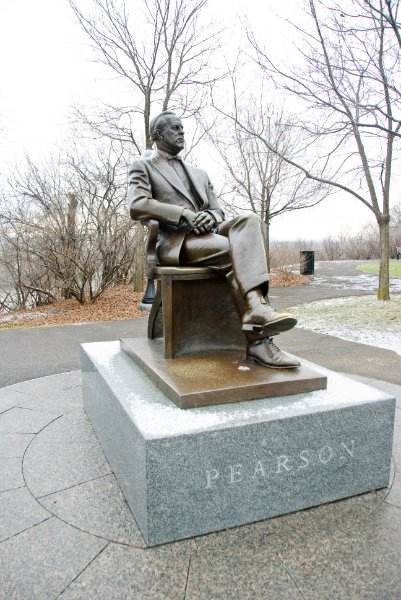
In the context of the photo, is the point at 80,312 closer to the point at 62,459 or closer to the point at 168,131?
the point at 168,131

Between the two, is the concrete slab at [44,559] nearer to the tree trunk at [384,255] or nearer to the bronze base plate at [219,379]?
the bronze base plate at [219,379]

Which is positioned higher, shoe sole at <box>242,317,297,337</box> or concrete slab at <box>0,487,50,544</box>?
shoe sole at <box>242,317,297,337</box>

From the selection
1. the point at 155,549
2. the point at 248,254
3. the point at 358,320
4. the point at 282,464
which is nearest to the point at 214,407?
the point at 282,464

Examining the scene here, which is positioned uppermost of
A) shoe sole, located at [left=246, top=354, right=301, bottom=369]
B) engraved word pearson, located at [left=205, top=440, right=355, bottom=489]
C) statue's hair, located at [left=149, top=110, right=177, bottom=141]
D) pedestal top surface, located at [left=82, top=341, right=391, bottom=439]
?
statue's hair, located at [left=149, top=110, right=177, bottom=141]

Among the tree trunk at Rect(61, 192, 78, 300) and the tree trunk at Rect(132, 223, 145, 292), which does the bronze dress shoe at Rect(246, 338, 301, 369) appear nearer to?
the tree trunk at Rect(61, 192, 78, 300)

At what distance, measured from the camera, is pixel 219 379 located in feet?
8.19

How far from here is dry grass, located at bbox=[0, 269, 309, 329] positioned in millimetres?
9375

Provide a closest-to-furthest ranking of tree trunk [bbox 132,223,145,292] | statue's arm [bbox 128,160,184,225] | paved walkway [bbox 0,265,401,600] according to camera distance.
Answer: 1. paved walkway [bbox 0,265,401,600]
2. statue's arm [bbox 128,160,184,225]
3. tree trunk [bbox 132,223,145,292]

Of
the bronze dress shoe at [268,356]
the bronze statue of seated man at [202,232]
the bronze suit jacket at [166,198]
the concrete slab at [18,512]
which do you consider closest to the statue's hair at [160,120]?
the bronze statue of seated man at [202,232]

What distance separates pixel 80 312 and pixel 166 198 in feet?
25.1

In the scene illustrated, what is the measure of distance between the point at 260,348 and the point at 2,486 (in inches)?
66.8

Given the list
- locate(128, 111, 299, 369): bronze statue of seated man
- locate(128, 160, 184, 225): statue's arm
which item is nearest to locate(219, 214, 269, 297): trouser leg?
locate(128, 111, 299, 369): bronze statue of seated man

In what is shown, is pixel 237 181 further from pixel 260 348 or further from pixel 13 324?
pixel 260 348

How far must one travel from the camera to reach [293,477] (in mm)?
2232
